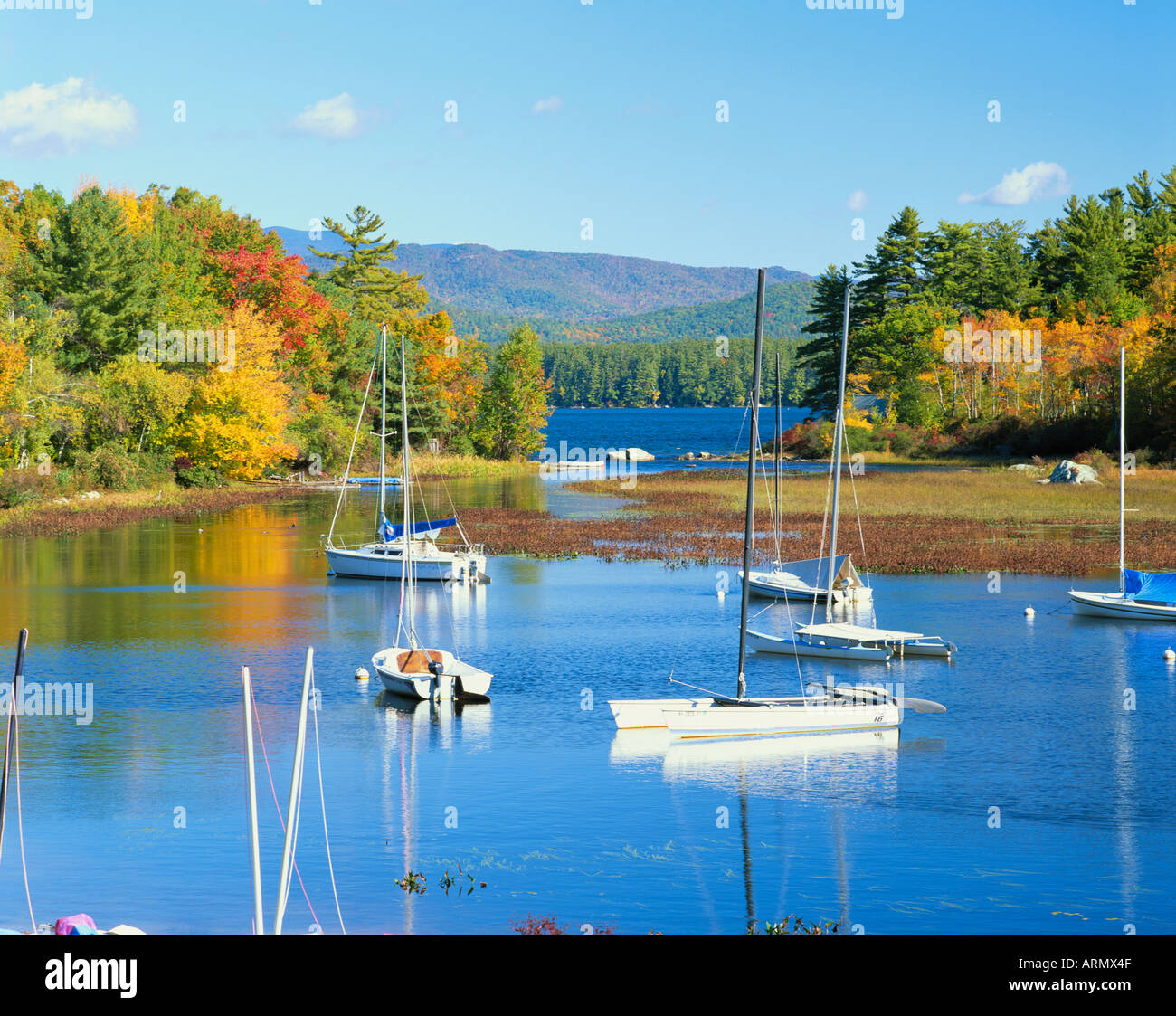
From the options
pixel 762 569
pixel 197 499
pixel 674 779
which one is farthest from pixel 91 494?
pixel 674 779

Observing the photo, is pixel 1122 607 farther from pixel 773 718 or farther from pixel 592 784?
pixel 592 784

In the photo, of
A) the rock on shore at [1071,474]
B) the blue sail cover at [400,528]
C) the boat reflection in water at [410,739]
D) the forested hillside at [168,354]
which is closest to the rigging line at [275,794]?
the boat reflection in water at [410,739]

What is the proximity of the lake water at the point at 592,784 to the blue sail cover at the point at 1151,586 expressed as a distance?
2058 millimetres

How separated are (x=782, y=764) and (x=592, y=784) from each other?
3.75 metres

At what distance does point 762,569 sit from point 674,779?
955 inches

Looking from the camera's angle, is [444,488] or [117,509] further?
[444,488]

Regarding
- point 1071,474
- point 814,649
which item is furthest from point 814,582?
point 1071,474

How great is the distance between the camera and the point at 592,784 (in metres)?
22.1

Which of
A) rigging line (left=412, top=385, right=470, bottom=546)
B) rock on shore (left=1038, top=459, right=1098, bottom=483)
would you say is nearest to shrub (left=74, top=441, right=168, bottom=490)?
rigging line (left=412, top=385, right=470, bottom=546)

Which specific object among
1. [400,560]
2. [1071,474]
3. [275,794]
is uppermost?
[1071,474]

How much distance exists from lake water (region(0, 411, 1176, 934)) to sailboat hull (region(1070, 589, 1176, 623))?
35.8 inches

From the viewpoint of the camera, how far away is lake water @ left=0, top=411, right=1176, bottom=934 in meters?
16.6

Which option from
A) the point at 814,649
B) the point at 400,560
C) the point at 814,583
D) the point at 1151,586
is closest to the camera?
the point at 814,649
